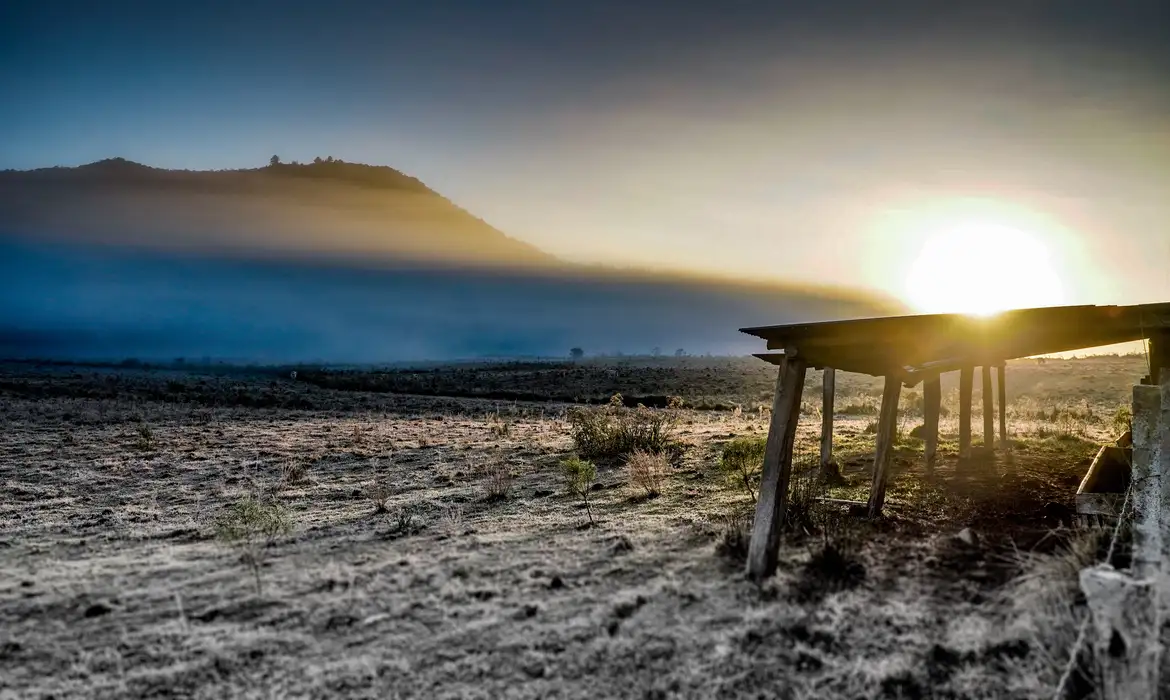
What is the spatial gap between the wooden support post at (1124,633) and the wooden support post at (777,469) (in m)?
3.13

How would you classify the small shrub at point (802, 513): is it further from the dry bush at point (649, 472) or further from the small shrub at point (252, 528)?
the small shrub at point (252, 528)

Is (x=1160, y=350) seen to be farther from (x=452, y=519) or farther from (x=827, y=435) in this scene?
(x=452, y=519)

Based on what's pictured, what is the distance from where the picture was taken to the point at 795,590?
6977 mm

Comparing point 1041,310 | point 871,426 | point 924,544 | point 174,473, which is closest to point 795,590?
point 924,544

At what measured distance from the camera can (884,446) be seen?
1006cm

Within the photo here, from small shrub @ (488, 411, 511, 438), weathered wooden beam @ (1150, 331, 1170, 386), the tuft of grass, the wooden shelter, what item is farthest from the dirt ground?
small shrub @ (488, 411, 511, 438)

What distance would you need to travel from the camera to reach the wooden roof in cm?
693

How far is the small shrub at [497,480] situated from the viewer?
1265 centimetres

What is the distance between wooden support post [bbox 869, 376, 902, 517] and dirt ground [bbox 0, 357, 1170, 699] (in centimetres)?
27

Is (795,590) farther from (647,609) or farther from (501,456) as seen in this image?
(501,456)

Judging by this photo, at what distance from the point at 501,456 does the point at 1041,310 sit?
13070 millimetres

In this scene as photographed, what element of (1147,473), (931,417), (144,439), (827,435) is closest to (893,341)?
(1147,473)

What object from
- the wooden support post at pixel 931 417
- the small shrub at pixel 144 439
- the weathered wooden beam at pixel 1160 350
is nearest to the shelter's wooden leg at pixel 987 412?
the wooden support post at pixel 931 417

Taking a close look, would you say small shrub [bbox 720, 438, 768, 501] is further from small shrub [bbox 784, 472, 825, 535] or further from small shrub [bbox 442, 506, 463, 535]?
small shrub [bbox 442, 506, 463, 535]
